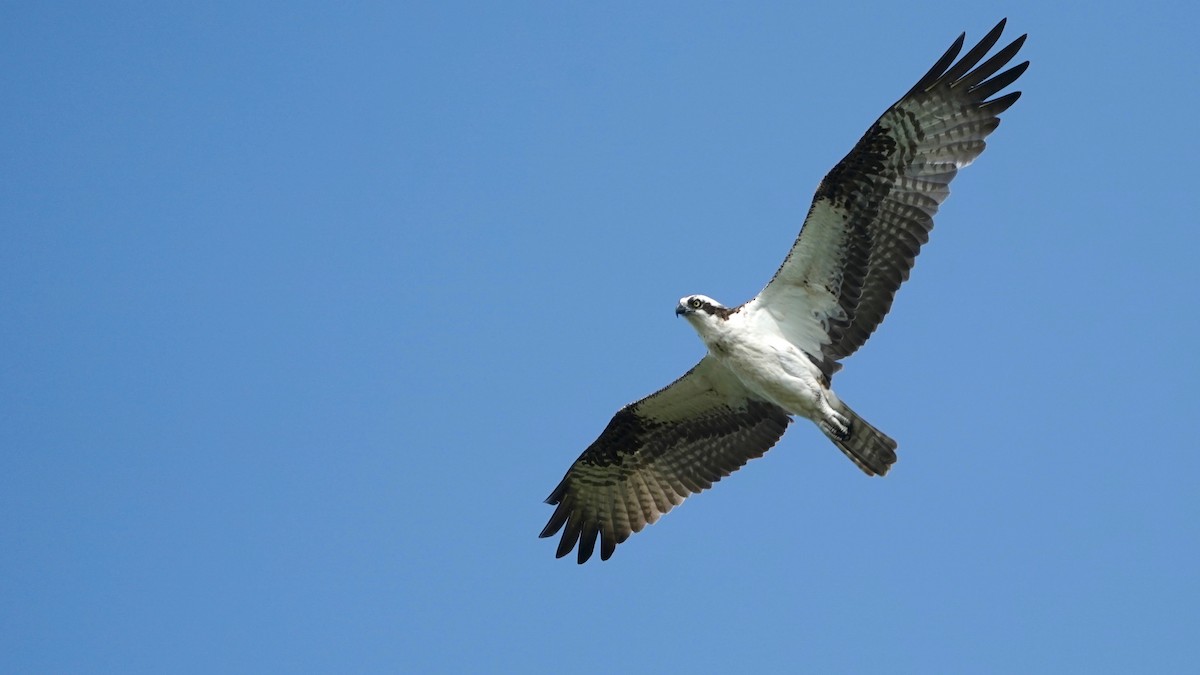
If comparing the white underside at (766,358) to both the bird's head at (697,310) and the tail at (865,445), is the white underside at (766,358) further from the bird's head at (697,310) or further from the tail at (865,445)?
the tail at (865,445)

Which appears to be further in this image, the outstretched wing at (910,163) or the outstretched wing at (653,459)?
the outstretched wing at (653,459)

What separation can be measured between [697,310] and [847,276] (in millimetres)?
1462

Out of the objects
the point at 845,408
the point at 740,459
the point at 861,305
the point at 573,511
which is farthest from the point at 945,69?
the point at 573,511

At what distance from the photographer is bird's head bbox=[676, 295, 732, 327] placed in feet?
45.3

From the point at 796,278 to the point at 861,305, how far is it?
2.22ft

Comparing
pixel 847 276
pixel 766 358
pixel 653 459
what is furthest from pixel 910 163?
pixel 653 459

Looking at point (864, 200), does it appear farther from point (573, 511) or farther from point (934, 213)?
point (573, 511)

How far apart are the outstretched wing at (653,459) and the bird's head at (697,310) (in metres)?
1.25

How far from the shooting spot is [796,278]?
1388 centimetres

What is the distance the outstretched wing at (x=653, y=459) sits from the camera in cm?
1500

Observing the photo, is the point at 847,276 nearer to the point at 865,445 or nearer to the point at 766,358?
the point at 766,358

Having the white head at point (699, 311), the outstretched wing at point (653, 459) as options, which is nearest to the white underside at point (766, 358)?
the white head at point (699, 311)

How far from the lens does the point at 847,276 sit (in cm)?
1384

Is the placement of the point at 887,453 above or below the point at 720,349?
below
